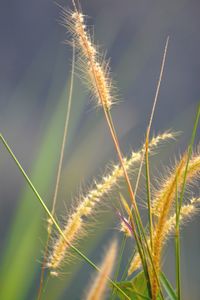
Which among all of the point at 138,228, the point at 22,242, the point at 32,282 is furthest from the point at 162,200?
the point at 32,282

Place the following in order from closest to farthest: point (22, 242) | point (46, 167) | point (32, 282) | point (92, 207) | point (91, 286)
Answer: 1. point (91, 286)
2. point (92, 207)
3. point (22, 242)
4. point (46, 167)
5. point (32, 282)

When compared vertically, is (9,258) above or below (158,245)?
below

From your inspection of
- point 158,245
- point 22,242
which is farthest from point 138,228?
point 22,242

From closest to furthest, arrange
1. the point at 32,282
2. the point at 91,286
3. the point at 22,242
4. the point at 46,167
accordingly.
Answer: the point at 91,286, the point at 22,242, the point at 46,167, the point at 32,282

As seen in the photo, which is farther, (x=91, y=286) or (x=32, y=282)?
(x=32, y=282)

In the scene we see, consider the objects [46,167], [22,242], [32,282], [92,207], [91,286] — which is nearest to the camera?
[91,286]

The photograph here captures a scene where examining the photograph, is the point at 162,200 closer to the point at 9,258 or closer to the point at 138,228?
the point at 138,228

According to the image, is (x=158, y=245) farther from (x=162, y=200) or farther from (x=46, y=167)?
(x=46, y=167)

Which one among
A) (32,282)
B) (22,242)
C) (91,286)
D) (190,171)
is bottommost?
(32,282)

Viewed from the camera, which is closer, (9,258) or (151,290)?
(151,290)
